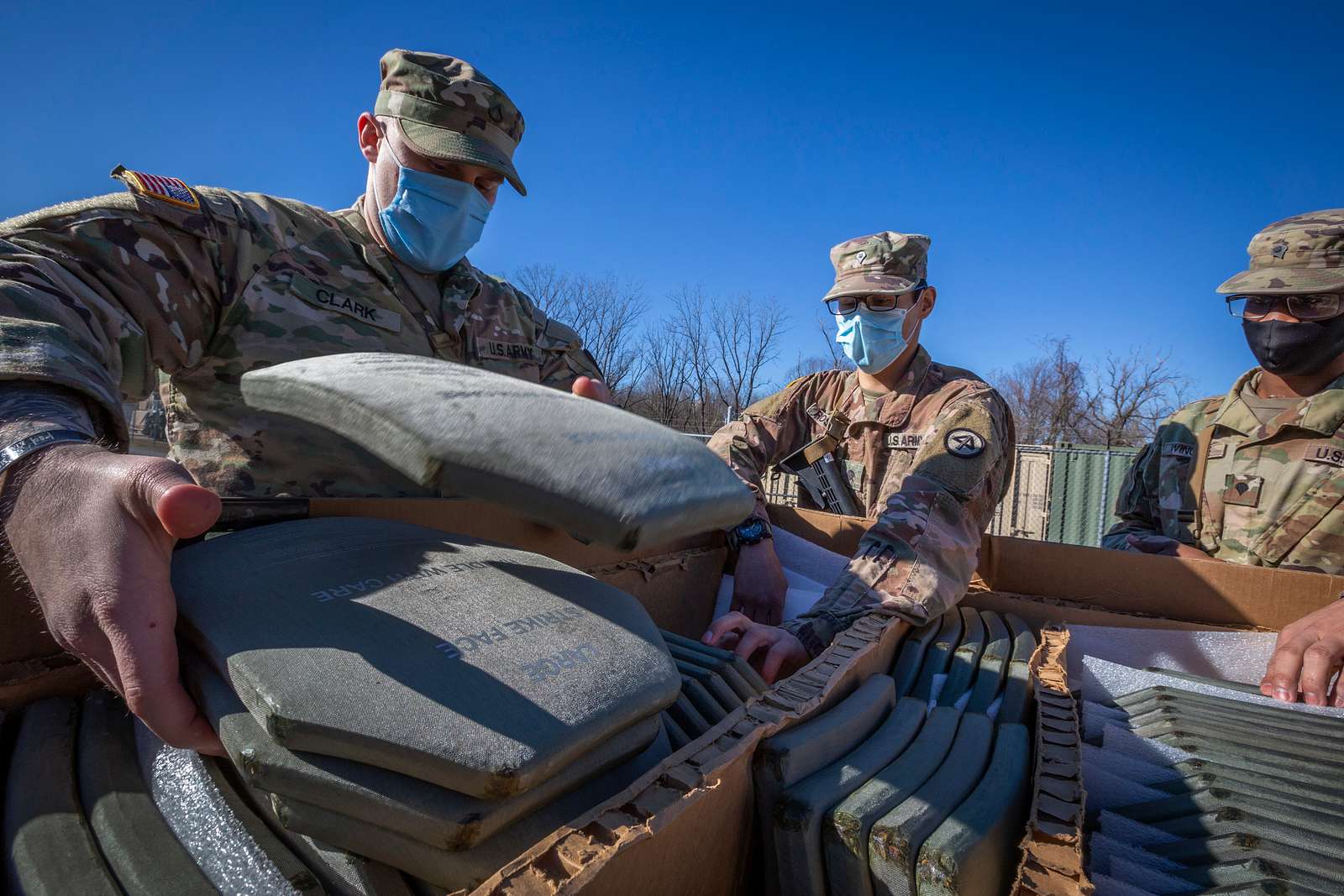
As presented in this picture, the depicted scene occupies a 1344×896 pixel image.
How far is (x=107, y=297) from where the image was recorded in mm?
1462

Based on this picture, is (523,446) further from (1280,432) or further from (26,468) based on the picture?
(1280,432)

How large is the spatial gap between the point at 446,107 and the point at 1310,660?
280cm

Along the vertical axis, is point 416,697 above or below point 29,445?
below

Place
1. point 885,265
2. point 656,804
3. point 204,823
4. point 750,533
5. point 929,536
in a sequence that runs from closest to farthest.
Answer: point 656,804 → point 204,823 → point 929,536 → point 750,533 → point 885,265

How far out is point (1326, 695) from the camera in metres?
1.69

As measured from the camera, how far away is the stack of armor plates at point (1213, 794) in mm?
1006

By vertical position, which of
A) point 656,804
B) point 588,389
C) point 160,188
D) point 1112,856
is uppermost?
point 160,188

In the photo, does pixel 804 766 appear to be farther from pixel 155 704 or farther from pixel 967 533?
pixel 967 533

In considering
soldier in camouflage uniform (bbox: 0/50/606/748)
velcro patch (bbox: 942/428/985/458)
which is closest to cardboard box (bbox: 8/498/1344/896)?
soldier in camouflage uniform (bbox: 0/50/606/748)

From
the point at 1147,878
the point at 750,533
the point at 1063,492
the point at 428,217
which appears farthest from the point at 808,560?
the point at 1063,492

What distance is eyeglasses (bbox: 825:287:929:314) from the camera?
3.17 metres

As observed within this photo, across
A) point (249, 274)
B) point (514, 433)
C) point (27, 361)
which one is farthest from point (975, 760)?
point (249, 274)

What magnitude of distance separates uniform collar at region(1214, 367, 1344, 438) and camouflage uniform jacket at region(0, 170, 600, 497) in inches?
118

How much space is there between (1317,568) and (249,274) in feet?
12.7
